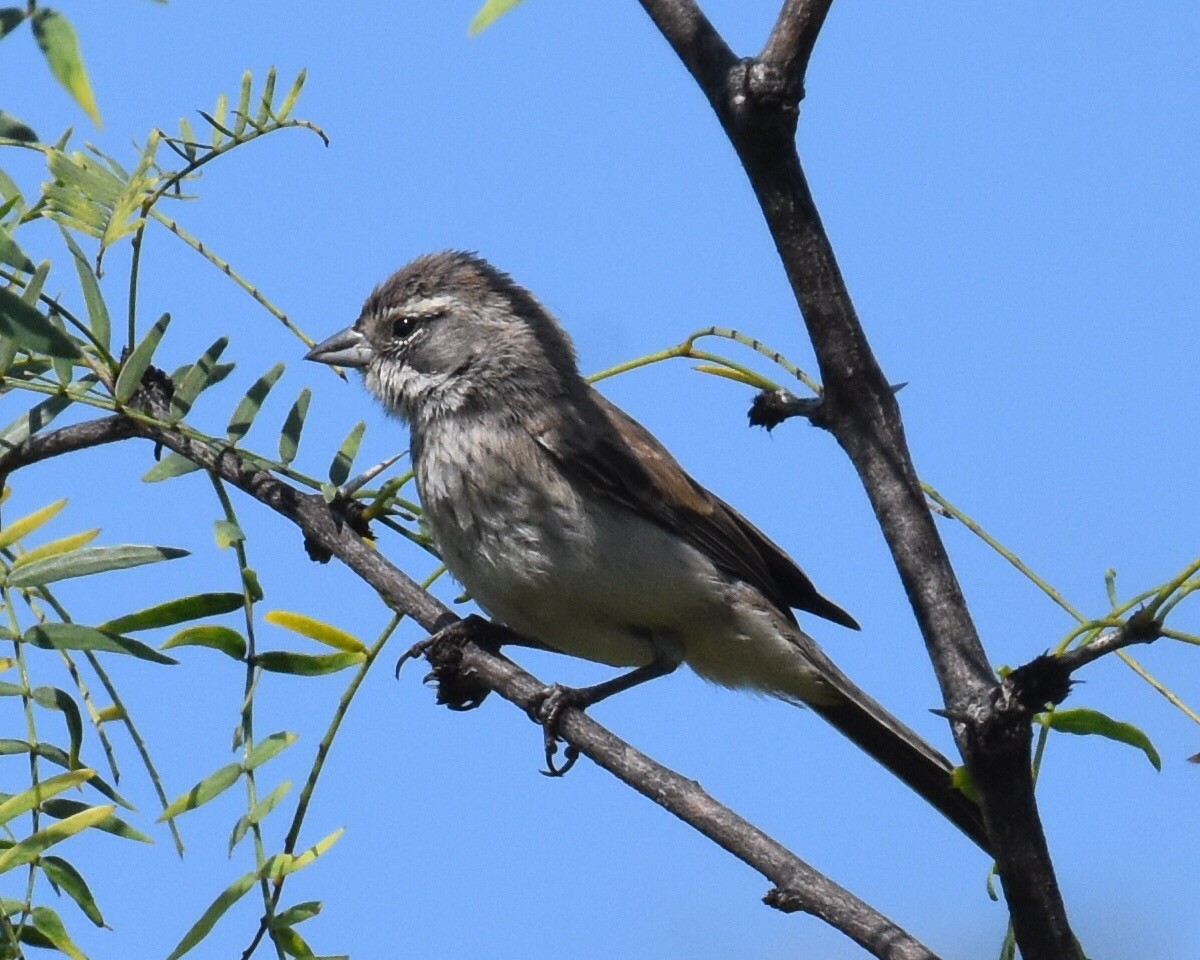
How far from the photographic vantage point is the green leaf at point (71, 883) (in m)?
2.48

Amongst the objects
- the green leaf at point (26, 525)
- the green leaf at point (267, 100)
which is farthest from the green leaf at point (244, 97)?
the green leaf at point (26, 525)

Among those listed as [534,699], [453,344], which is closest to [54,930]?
[534,699]

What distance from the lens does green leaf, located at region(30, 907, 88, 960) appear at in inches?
93.0

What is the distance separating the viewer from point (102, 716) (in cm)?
284

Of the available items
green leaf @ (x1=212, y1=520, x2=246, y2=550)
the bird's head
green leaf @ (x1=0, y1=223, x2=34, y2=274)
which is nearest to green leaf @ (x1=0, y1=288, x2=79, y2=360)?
green leaf @ (x1=0, y1=223, x2=34, y2=274)

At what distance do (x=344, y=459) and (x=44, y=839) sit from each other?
121 centimetres

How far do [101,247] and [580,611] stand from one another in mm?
2053

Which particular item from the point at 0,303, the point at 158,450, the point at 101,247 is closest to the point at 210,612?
the point at 158,450

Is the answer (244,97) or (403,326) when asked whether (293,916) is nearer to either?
(244,97)

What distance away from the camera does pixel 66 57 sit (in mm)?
1321

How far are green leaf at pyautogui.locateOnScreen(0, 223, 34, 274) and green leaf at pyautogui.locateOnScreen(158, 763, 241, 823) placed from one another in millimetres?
900

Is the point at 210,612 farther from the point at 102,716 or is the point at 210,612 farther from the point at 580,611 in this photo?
the point at 580,611

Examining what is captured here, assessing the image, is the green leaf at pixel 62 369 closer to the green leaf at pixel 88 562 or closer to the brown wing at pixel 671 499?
the green leaf at pixel 88 562

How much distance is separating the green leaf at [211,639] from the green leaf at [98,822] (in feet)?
1.18
